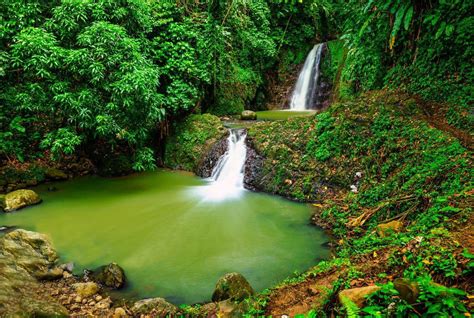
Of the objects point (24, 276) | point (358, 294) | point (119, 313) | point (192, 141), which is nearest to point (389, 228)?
point (358, 294)

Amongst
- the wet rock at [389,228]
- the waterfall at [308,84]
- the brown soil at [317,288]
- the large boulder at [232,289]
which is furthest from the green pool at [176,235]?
the waterfall at [308,84]

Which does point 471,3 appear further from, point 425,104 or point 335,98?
point 335,98

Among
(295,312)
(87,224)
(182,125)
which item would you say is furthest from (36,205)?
(295,312)

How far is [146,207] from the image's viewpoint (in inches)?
275

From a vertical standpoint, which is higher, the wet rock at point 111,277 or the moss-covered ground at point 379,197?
the moss-covered ground at point 379,197

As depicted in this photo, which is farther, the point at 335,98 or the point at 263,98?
the point at 263,98

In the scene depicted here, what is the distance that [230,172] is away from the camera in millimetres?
8641

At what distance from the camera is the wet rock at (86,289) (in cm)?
385

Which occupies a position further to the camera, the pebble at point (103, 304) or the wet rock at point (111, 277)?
the wet rock at point (111, 277)

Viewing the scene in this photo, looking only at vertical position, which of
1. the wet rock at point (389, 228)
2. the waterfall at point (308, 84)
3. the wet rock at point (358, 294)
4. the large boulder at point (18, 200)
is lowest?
the large boulder at point (18, 200)

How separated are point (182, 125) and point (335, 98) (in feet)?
20.6

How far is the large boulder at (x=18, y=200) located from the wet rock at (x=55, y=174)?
5.83 feet

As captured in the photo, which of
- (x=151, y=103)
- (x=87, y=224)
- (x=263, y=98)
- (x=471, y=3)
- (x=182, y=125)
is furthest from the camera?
(x=263, y=98)

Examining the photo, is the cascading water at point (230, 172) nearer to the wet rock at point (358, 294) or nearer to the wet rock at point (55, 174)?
the wet rock at point (55, 174)
